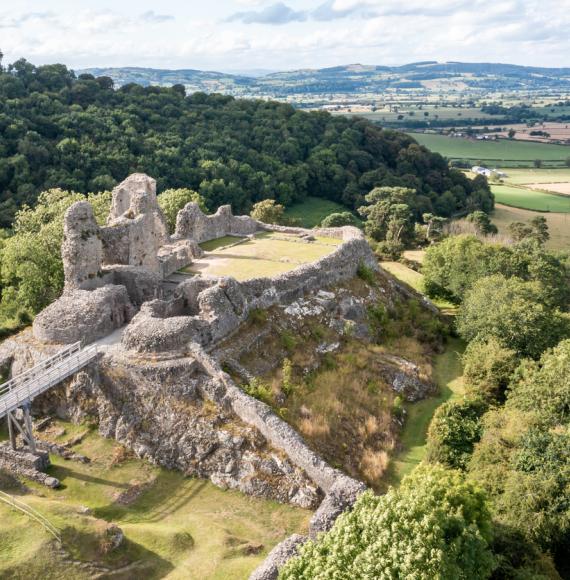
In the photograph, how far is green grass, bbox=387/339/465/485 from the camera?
2459 cm

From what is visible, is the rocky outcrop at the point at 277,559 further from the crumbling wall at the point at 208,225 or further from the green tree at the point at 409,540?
the crumbling wall at the point at 208,225

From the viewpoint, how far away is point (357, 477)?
23.0m

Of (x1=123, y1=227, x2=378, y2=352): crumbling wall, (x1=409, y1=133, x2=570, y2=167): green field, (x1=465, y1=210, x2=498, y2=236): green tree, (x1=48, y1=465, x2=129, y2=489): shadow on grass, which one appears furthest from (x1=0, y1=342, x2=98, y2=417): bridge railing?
(x1=409, y1=133, x2=570, y2=167): green field

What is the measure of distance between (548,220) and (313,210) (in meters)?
35.0

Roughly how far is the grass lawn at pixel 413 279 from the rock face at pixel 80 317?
2484 centimetres

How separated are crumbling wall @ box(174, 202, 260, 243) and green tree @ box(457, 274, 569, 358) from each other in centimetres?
1880

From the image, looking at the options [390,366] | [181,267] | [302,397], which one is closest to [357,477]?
[302,397]

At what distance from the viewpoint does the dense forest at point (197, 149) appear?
64750mm

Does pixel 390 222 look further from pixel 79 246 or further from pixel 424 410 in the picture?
pixel 79 246

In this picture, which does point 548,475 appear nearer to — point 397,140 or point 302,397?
point 302,397

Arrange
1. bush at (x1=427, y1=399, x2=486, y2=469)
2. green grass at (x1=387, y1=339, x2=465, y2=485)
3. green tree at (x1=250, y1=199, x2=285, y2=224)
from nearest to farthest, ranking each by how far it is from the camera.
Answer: bush at (x1=427, y1=399, x2=486, y2=469) < green grass at (x1=387, y1=339, x2=465, y2=485) < green tree at (x1=250, y1=199, x2=285, y2=224)

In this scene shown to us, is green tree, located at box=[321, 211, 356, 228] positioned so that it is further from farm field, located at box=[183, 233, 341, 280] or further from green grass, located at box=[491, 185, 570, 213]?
green grass, located at box=[491, 185, 570, 213]

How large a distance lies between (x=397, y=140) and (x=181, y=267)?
77687mm

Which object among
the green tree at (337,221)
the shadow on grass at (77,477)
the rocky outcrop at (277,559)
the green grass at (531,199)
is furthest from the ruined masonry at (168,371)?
the green grass at (531,199)
